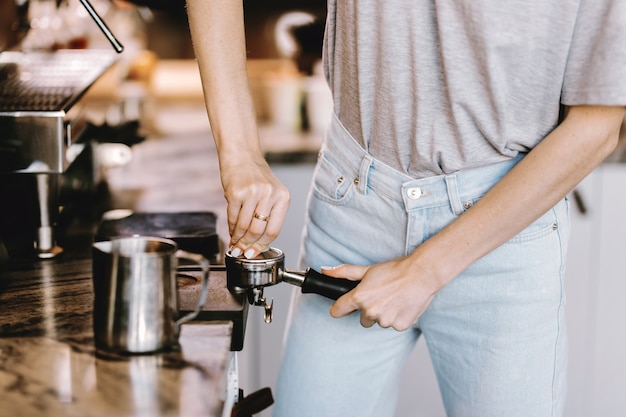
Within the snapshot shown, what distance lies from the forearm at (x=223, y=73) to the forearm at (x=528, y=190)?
298mm

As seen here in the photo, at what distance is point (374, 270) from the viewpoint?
3.63 ft

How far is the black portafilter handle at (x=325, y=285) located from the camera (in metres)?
1.09

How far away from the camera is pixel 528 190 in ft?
3.46

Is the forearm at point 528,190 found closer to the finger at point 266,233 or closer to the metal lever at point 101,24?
the finger at point 266,233

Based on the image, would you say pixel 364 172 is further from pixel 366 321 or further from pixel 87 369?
pixel 87 369

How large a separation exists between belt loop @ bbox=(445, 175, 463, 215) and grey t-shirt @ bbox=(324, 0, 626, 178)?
14 mm

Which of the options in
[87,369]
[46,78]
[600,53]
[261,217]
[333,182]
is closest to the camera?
[87,369]

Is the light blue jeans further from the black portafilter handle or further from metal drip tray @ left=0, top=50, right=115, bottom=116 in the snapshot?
metal drip tray @ left=0, top=50, right=115, bottom=116

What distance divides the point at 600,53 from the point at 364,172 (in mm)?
341

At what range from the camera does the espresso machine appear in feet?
4.08

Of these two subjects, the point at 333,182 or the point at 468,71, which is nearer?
the point at 468,71

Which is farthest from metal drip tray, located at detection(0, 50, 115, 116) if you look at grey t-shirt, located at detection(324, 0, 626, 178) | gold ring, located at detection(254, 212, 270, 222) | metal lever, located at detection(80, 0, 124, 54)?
grey t-shirt, located at detection(324, 0, 626, 178)

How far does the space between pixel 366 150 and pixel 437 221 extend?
141 mm

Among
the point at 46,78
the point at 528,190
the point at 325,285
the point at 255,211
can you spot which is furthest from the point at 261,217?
the point at 46,78
